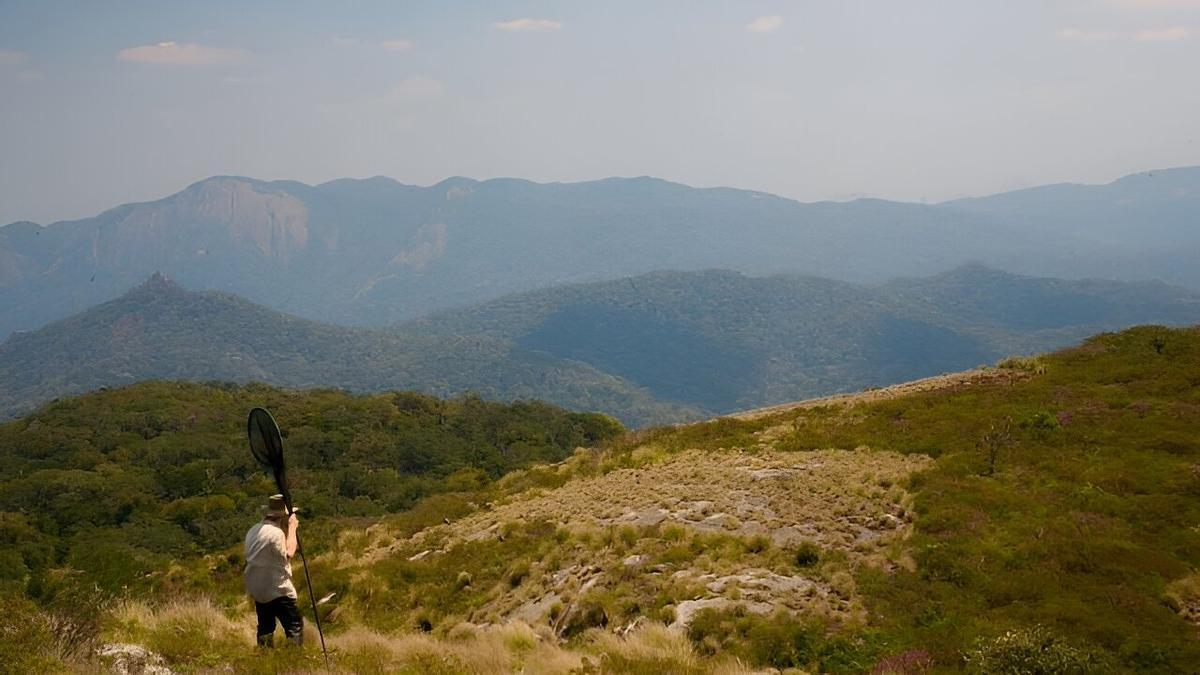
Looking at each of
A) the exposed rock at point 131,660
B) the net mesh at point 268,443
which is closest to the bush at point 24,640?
the exposed rock at point 131,660

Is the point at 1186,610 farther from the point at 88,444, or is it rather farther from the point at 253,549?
the point at 88,444

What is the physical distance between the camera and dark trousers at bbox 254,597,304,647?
10.7m

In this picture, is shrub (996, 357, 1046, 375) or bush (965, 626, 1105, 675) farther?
shrub (996, 357, 1046, 375)

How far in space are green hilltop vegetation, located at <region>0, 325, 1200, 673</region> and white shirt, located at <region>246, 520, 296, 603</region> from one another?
90 centimetres

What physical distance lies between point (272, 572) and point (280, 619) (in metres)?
0.86

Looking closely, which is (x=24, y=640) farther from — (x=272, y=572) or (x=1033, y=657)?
(x=1033, y=657)

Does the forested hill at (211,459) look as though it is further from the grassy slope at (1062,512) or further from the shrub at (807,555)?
the shrub at (807,555)

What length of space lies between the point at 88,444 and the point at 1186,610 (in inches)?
5533

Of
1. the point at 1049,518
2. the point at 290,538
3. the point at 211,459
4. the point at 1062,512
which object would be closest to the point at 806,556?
the point at 1049,518

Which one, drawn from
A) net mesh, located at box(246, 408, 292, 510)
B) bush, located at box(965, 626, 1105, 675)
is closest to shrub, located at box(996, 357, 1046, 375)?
bush, located at box(965, 626, 1105, 675)

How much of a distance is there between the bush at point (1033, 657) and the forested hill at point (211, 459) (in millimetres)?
29590

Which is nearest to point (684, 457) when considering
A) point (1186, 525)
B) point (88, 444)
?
point (1186, 525)

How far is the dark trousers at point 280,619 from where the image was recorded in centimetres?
1066

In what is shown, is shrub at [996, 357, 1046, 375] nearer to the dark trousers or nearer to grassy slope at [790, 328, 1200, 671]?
grassy slope at [790, 328, 1200, 671]
